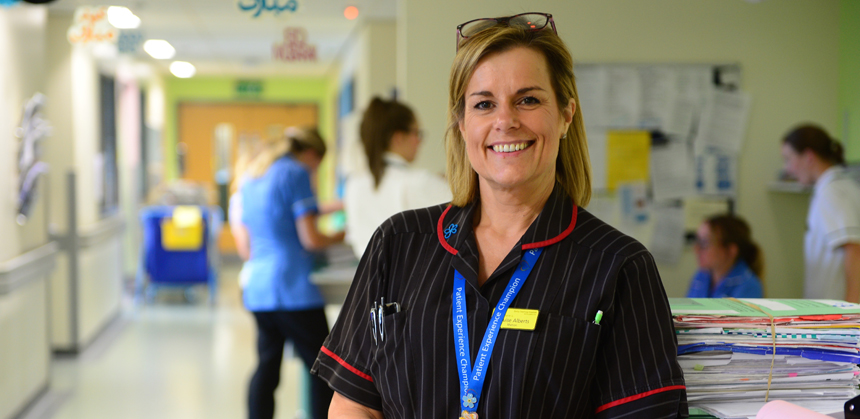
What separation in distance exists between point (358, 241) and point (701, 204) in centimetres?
125

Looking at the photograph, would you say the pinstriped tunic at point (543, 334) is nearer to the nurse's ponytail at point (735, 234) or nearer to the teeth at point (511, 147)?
the teeth at point (511, 147)

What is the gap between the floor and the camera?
13.4 ft

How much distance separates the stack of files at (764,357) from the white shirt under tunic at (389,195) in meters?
1.17

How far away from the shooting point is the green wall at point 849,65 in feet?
6.65

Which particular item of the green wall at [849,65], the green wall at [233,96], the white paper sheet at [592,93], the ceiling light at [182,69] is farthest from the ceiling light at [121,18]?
the green wall at [233,96]

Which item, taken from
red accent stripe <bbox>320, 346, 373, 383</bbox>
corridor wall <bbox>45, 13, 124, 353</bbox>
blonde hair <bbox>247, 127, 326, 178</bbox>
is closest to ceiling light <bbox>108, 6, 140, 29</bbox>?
blonde hair <bbox>247, 127, 326, 178</bbox>

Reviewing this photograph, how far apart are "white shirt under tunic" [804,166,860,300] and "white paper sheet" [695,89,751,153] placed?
0.35 metres

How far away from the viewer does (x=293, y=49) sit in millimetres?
4660

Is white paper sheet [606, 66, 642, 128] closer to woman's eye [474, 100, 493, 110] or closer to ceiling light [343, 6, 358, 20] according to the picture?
woman's eye [474, 100, 493, 110]

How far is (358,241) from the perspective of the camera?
273cm

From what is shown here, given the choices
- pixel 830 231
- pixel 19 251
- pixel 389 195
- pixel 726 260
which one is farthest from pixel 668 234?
pixel 19 251

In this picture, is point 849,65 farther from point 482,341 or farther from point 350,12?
point 350,12

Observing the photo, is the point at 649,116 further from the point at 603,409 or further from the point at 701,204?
the point at 603,409

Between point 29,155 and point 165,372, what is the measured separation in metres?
1.75
